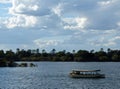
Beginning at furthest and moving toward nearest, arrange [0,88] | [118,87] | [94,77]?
[94,77], [118,87], [0,88]

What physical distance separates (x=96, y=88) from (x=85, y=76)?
39814 mm

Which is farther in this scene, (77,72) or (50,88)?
(77,72)

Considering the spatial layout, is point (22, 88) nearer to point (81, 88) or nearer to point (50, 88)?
point (50, 88)

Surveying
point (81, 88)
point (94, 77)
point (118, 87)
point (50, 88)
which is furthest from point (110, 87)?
point (94, 77)

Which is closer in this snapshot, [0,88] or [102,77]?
[0,88]

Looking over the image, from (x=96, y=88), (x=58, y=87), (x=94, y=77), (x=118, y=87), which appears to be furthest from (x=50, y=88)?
(x=94, y=77)

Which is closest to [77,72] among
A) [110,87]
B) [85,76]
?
[85,76]

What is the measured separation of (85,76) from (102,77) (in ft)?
19.3

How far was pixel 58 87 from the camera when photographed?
98500 mm

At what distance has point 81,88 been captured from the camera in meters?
96.3

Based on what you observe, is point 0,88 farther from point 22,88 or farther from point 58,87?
point 58,87

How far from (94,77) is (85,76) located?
338cm

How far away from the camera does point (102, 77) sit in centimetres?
13638

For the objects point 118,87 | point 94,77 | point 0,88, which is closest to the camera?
point 0,88
